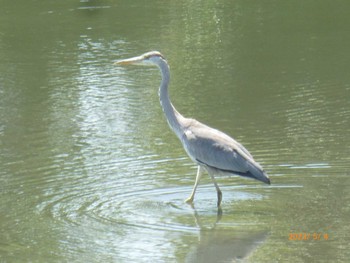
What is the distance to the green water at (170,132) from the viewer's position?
8.63 meters

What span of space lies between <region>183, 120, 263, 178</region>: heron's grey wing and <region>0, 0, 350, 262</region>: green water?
1.39ft

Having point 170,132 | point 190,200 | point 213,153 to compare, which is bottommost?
point 170,132

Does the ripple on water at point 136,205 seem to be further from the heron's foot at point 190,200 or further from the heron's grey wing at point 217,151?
the heron's grey wing at point 217,151

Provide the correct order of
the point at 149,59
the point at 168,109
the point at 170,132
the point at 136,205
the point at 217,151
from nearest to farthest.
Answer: the point at 136,205 → the point at 217,151 → the point at 168,109 → the point at 149,59 → the point at 170,132

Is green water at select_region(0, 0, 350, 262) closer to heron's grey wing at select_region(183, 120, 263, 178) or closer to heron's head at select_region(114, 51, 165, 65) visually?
heron's grey wing at select_region(183, 120, 263, 178)

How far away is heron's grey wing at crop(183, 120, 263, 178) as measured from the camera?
31.3ft

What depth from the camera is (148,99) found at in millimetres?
14414

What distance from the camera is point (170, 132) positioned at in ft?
41.4

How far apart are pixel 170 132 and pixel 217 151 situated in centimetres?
293

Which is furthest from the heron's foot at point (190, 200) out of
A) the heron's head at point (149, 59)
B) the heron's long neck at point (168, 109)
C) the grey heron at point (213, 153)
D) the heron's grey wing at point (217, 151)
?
the heron's head at point (149, 59)

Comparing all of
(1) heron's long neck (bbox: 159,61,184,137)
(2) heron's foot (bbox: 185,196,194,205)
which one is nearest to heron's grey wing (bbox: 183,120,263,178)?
(1) heron's long neck (bbox: 159,61,184,137)

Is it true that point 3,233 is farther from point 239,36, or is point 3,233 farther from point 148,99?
point 239,36

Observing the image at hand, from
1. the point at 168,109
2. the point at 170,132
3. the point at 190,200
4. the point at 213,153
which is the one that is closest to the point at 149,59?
the point at 168,109

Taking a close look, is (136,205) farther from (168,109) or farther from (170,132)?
(170,132)
